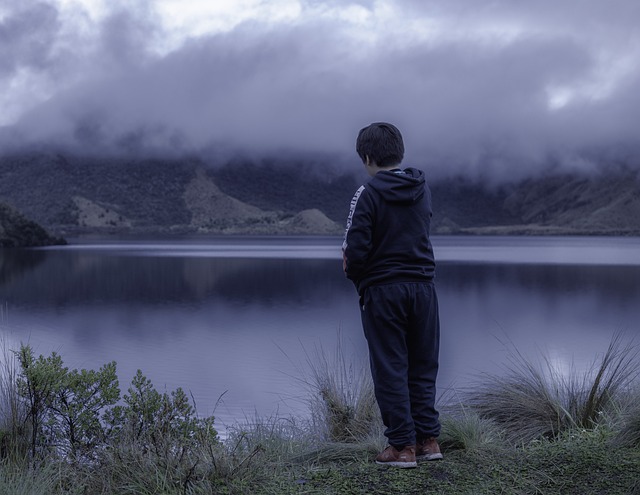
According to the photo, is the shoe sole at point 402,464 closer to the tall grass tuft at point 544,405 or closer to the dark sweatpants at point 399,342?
the dark sweatpants at point 399,342

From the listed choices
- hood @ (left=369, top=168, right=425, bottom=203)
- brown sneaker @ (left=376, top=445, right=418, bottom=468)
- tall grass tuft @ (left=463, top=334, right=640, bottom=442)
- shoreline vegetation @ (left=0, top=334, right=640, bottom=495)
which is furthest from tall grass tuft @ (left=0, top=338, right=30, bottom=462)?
tall grass tuft @ (left=463, top=334, right=640, bottom=442)

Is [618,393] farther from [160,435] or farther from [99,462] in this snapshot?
[99,462]

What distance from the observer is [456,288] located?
37438mm

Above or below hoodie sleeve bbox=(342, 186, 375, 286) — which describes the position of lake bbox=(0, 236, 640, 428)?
below

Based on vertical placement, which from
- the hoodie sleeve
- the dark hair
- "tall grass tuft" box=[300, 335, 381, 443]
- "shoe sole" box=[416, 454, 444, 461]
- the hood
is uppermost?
the dark hair

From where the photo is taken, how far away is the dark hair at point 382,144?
14.8 ft

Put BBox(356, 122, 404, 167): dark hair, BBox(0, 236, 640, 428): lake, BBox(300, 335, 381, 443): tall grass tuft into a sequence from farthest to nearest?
BBox(0, 236, 640, 428): lake < BBox(300, 335, 381, 443): tall grass tuft < BBox(356, 122, 404, 167): dark hair

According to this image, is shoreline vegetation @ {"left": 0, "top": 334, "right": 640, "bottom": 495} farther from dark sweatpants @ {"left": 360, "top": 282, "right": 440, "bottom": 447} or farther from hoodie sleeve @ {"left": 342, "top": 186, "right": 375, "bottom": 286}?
hoodie sleeve @ {"left": 342, "top": 186, "right": 375, "bottom": 286}

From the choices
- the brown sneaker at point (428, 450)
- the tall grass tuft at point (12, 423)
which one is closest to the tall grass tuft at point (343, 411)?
the brown sneaker at point (428, 450)

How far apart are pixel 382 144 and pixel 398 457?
184 cm

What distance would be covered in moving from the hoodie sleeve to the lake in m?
2.26

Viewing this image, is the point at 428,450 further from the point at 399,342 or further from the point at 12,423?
the point at 12,423

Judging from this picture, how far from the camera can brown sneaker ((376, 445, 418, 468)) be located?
437cm

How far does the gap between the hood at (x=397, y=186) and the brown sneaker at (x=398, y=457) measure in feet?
4.76
